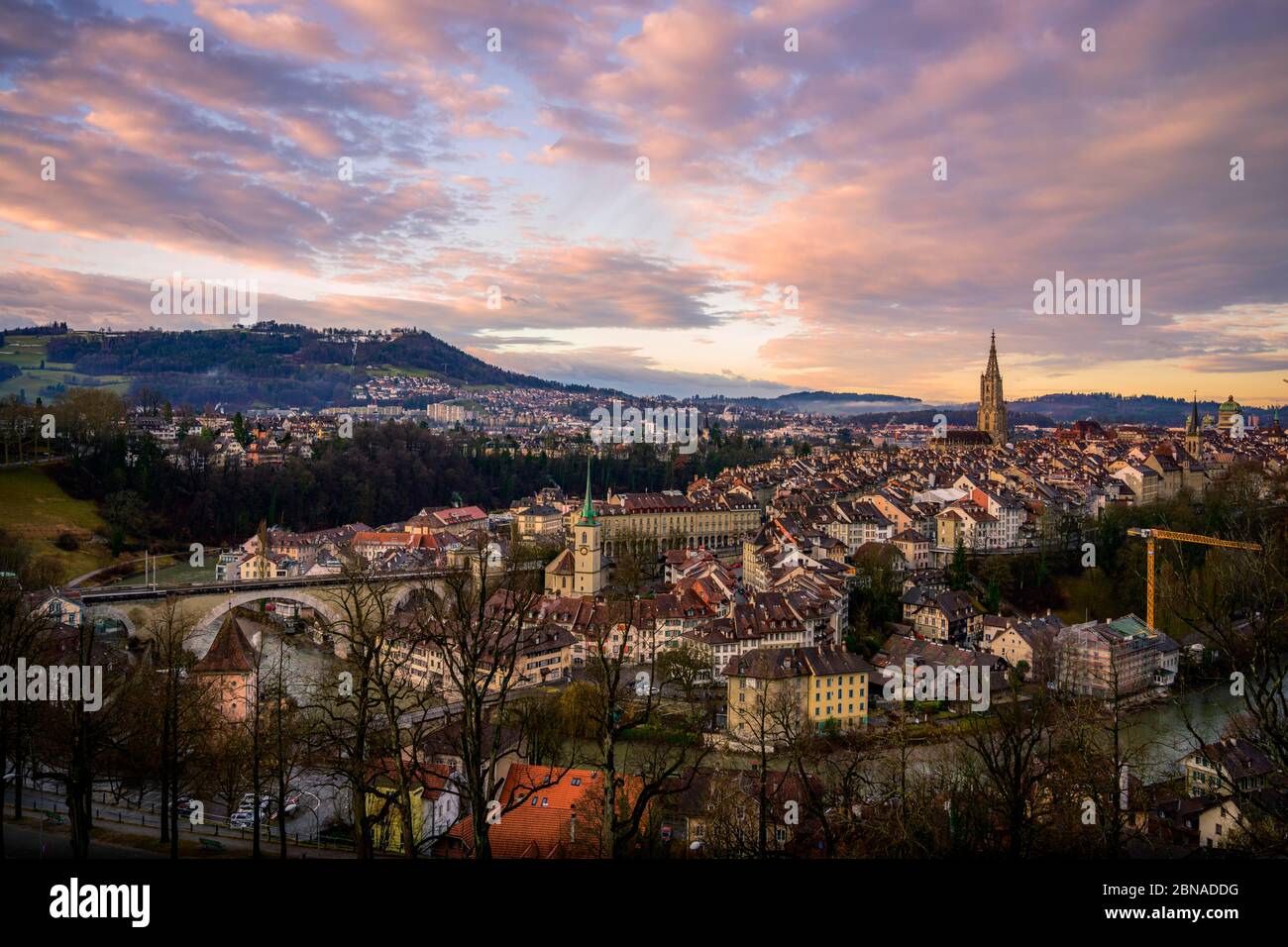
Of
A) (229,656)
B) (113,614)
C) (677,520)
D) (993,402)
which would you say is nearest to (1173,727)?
(229,656)

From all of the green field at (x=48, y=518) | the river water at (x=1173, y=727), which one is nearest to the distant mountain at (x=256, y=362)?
the green field at (x=48, y=518)

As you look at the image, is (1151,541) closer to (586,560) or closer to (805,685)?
(805,685)

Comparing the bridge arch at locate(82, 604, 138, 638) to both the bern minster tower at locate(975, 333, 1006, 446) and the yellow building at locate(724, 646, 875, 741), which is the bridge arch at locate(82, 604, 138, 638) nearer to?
the yellow building at locate(724, 646, 875, 741)

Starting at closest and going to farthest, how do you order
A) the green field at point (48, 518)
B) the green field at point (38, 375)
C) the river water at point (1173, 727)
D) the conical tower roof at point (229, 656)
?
1. the river water at point (1173, 727)
2. the conical tower roof at point (229, 656)
3. the green field at point (48, 518)
4. the green field at point (38, 375)

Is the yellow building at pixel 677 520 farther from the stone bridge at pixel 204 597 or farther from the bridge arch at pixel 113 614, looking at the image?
the bridge arch at pixel 113 614

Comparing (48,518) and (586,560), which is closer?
(586,560)
